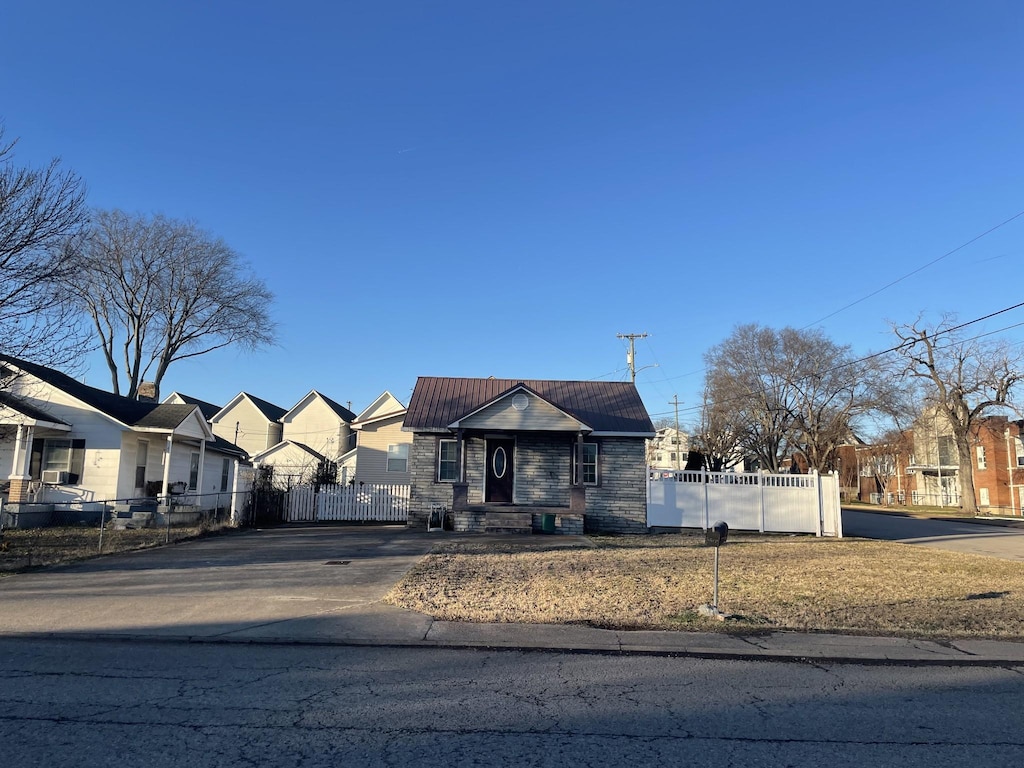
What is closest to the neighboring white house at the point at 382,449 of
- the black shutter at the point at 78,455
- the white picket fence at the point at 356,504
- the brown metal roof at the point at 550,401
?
the brown metal roof at the point at 550,401

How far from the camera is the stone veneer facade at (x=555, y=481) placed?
2211 cm

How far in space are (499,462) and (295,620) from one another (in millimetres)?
14334

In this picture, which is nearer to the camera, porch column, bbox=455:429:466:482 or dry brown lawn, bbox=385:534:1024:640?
dry brown lawn, bbox=385:534:1024:640

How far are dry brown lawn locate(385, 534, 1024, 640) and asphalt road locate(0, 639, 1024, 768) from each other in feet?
5.28

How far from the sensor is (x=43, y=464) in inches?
873

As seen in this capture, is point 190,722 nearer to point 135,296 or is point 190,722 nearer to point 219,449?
point 219,449

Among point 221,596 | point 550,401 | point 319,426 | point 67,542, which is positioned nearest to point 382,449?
point 319,426

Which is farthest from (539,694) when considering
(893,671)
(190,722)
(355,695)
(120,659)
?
(120,659)

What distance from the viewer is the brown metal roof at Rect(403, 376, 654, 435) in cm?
2270

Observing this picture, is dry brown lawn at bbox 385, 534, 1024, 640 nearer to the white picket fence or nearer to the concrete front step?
the concrete front step

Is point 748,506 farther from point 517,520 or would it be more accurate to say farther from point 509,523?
point 509,523

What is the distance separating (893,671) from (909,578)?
23.4 feet

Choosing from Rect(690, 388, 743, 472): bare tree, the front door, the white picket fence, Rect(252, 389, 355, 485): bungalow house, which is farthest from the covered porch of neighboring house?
Rect(690, 388, 743, 472): bare tree

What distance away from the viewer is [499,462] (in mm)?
22547
